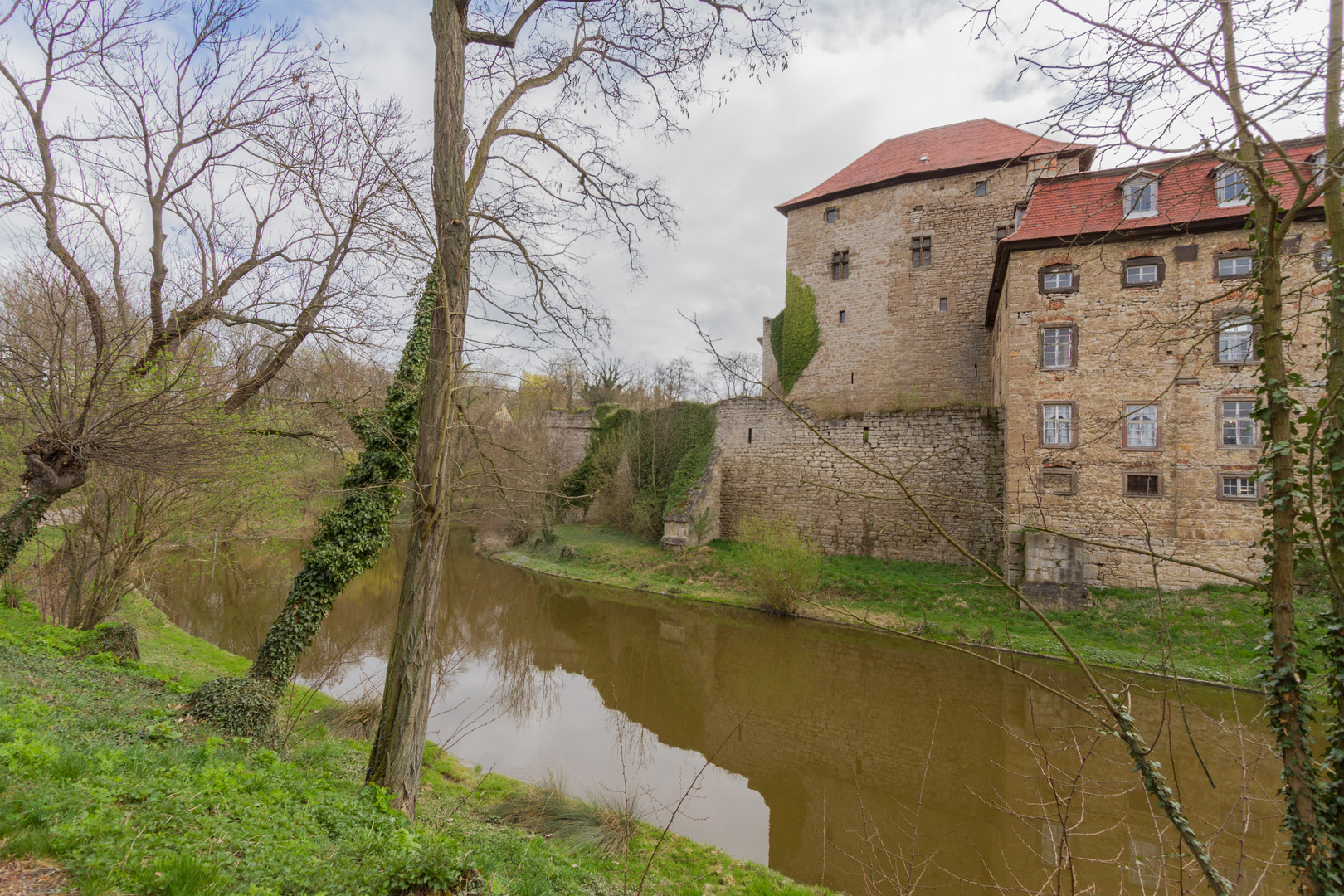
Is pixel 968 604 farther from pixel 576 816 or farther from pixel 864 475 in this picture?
pixel 576 816

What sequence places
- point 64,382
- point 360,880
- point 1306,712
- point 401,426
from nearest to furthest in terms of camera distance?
point 1306,712
point 360,880
point 64,382
point 401,426

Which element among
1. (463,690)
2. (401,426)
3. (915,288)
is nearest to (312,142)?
(401,426)

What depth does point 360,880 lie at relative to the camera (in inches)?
113

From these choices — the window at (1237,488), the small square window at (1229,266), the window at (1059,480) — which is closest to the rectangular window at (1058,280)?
the small square window at (1229,266)

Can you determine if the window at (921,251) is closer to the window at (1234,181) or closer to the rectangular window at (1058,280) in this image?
the rectangular window at (1058,280)

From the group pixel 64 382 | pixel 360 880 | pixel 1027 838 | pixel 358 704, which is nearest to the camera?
pixel 360 880

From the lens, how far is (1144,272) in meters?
11.8

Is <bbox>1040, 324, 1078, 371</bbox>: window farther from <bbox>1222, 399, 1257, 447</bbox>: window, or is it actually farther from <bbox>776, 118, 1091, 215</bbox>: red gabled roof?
<bbox>776, 118, 1091, 215</bbox>: red gabled roof

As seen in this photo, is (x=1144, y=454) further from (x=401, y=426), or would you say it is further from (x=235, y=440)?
(x=235, y=440)

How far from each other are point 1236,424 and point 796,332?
38.9 feet

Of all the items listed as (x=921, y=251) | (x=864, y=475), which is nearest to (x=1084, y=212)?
(x=921, y=251)

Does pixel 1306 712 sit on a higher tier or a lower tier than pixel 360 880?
higher

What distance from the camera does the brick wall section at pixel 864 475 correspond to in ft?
47.6

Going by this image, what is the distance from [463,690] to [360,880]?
662 centimetres
